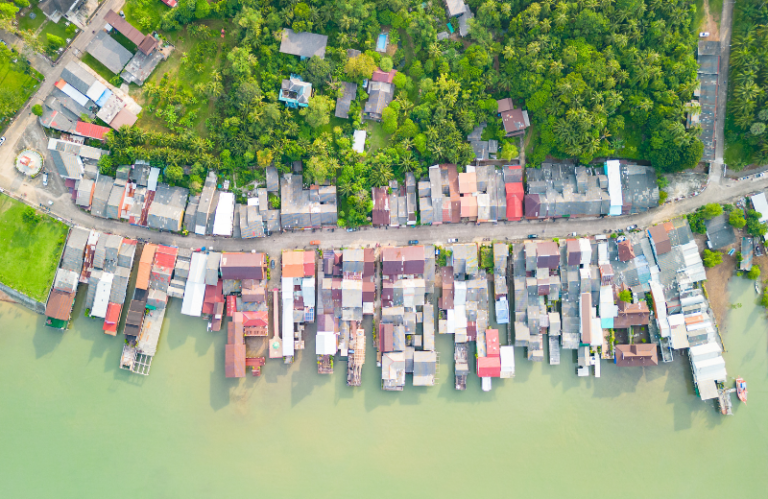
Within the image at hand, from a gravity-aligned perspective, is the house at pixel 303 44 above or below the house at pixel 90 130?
above

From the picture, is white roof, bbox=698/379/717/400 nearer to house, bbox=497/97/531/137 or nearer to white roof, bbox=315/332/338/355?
house, bbox=497/97/531/137

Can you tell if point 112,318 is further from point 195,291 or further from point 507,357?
point 507,357

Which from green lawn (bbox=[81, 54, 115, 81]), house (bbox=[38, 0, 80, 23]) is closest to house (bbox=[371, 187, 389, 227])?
green lawn (bbox=[81, 54, 115, 81])

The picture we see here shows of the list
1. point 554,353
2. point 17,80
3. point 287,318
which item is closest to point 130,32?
point 17,80

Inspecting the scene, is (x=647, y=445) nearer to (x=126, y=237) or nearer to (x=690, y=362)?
(x=690, y=362)

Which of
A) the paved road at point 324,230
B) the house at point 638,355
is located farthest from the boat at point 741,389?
the paved road at point 324,230

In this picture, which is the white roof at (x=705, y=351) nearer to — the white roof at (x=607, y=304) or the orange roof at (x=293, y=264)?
the white roof at (x=607, y=304)
